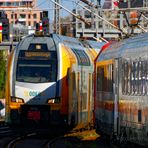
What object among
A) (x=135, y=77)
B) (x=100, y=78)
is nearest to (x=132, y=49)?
(x=135, y=77)

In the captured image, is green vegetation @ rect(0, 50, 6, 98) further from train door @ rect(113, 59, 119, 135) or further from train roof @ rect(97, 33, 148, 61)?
train door @ rect(113, 59, 119, 135)

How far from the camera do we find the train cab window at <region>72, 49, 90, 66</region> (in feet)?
87.5

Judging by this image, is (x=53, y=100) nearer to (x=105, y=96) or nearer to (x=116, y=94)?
(x=105, y=96)

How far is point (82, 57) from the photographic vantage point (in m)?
27.2

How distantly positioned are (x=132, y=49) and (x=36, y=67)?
759 centimetres

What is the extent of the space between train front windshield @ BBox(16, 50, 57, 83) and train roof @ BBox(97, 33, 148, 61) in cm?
345

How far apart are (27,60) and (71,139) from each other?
303cm

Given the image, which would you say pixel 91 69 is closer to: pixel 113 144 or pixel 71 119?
pixel 71 119

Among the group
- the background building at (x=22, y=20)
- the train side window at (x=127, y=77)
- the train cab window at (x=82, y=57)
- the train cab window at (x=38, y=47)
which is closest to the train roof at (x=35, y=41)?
the train cab window at (x=38, y=47)

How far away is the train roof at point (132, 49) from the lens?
1682 cm

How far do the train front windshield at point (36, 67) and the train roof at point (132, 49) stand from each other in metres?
3.45

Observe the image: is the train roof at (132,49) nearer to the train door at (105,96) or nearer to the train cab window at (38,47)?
the train door at (105,96)

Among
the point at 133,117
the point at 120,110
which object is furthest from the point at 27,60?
the point at 133,117

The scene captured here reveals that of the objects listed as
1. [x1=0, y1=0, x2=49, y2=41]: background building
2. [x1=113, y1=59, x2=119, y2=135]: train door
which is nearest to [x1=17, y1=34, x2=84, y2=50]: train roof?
[x1=113, y1=59, x2=119, y2=135]: train door
